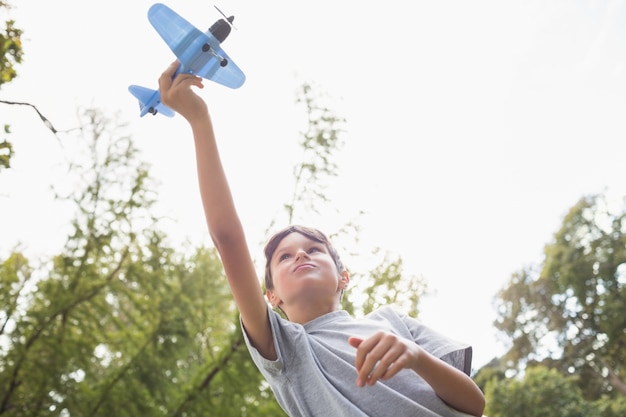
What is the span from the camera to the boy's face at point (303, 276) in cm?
154

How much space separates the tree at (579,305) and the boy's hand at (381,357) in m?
17.7

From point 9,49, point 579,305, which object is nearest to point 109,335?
point 9,49

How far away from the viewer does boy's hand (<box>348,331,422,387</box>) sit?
0.96 metres

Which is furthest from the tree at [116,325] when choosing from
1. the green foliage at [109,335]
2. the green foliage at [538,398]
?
the green foliage at [538,398]

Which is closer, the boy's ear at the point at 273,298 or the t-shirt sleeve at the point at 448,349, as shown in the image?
the t-shirt sleeve at the point at 448,349

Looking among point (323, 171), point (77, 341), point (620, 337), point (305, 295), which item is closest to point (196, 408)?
point (77, 341)

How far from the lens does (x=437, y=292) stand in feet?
20.8

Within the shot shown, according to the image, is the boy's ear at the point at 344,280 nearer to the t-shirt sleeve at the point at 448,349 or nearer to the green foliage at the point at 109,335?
the t-shirt sleeve at the point at 448,349

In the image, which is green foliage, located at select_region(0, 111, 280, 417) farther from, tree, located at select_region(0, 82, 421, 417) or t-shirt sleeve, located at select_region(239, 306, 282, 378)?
t-shirt sleeve, located at select_region(239, 306, 282, 378)

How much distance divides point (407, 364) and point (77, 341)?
4543mm

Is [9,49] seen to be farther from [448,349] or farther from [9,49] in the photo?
[448,349]

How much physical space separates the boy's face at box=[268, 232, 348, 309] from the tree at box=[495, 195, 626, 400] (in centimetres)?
1730

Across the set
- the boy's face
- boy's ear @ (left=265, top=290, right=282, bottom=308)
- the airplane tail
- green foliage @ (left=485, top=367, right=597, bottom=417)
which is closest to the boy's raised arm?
the airplane tail

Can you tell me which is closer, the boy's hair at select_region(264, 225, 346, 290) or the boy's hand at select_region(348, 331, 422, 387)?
the boy's hand at select_region(348, 331, 422, 387)
